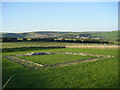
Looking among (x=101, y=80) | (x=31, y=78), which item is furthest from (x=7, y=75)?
(x=101, y=80)

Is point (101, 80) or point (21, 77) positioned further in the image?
point (21, 77)

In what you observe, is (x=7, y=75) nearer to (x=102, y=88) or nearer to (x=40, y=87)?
(x=40, y=87)

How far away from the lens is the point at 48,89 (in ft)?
22.2

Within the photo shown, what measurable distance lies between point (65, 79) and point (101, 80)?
208cm

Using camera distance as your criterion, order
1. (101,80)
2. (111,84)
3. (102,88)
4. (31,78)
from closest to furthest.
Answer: (102,88) → (111,84) → (101,80) → (31,78)

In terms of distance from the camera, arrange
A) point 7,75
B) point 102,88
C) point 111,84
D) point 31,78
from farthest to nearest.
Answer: point 7,75 → point 31,78 → point 111,84 → point 102,88

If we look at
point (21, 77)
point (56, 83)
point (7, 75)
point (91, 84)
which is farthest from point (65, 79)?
point (7, 75)

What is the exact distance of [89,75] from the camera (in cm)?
893

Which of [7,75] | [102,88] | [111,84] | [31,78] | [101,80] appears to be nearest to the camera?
[102,88]

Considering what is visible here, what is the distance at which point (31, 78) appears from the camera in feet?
28.3

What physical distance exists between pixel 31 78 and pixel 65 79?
2171 millimetres

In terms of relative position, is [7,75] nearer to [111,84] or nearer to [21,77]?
[21,77]

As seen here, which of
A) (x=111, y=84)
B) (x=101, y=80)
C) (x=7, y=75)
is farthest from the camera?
(x=7, y=75)

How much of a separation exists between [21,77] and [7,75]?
1194 millimetres
